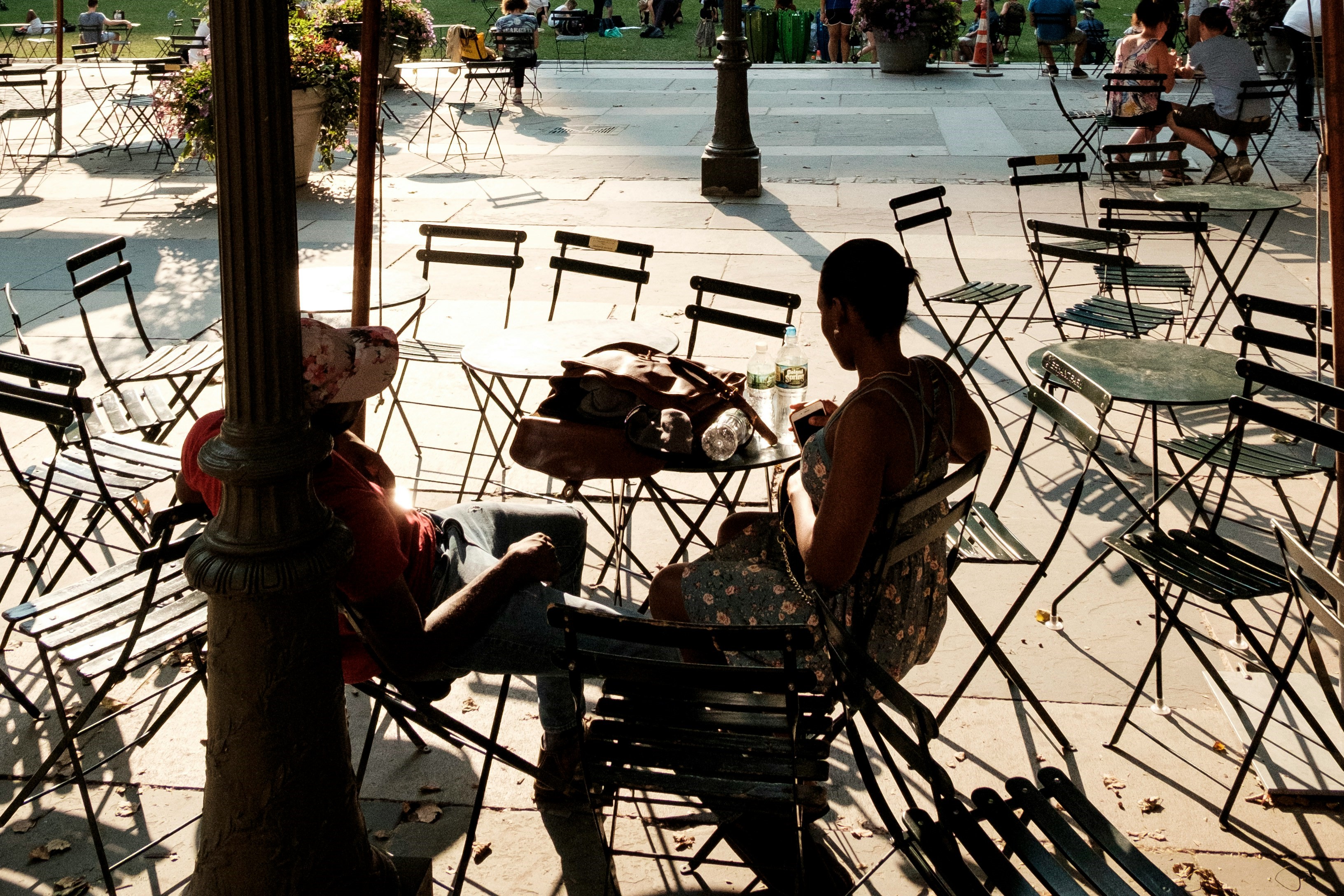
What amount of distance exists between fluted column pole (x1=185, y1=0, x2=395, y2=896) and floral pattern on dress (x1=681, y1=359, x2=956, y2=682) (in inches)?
42.0

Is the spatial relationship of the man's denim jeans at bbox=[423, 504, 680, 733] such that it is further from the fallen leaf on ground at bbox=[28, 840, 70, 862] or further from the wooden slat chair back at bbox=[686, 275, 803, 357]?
the wooden slat chair back at bbox=[686, 275, 803, 357]

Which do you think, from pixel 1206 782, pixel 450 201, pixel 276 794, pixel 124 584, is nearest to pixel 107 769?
pixel 124 584

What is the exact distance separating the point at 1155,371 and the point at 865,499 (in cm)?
213

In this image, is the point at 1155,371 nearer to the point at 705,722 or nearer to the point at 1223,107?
the point at 705,722

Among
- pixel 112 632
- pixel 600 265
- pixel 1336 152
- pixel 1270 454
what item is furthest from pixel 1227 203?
pixel 112 632

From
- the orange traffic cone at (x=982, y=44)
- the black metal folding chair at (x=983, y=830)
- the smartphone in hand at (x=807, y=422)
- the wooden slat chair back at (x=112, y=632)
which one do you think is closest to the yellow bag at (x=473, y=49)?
the orange traffic cone at (x=982, y=44)

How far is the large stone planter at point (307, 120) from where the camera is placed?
36.8 ft

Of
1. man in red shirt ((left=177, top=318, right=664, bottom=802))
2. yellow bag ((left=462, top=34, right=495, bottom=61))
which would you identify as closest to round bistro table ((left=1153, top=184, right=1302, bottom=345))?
man in red shirt ((left=177, top=318, right=664, bottom=802))

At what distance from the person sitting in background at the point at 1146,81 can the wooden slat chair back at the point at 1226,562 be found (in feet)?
27.1

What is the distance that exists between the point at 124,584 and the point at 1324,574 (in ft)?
10.1

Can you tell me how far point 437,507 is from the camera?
17.9 ft

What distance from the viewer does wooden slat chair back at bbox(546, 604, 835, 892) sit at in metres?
2.50

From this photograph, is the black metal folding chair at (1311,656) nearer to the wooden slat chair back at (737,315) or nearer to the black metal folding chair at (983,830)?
the black metal folding chair at (983,830)

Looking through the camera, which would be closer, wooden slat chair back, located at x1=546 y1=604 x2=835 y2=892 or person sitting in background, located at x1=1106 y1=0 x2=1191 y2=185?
wooden slat chair back, located at x1=546 y1=604 x2=835 y2=892
